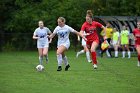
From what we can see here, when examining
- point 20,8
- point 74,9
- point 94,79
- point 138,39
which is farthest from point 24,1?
point 94,79

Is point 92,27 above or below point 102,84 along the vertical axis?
above

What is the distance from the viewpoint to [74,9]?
158 ft

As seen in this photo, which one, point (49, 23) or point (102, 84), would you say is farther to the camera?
point (49, 23)

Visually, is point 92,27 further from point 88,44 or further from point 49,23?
point 49,23

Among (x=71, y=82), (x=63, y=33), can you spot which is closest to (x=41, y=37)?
(x=63, y=33)

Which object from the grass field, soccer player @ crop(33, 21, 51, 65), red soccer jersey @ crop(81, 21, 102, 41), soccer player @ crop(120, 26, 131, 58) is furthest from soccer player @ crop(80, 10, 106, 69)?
soccer player @ crop(120, 26, 131, 58)

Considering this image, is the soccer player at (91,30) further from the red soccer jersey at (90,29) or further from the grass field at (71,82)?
the grass field at (71,82)

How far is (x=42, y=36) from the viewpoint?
24.4 meters

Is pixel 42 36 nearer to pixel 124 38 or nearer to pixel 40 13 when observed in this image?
pixel 124 38

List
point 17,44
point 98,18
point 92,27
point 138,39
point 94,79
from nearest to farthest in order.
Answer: point 94,79 < point 92,27 < point 138,39 < point 98,18 < point 17,44

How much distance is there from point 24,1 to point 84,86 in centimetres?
3469

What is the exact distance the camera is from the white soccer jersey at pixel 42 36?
24172 millimetres

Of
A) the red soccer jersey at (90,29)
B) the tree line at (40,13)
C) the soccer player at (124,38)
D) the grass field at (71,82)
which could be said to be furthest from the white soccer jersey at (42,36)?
the tree line at (40,13)

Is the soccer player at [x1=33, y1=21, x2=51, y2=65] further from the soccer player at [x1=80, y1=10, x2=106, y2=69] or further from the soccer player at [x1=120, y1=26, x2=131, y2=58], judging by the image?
the soccer player at [x1=120, y1=26, x2=131, y2=58]
